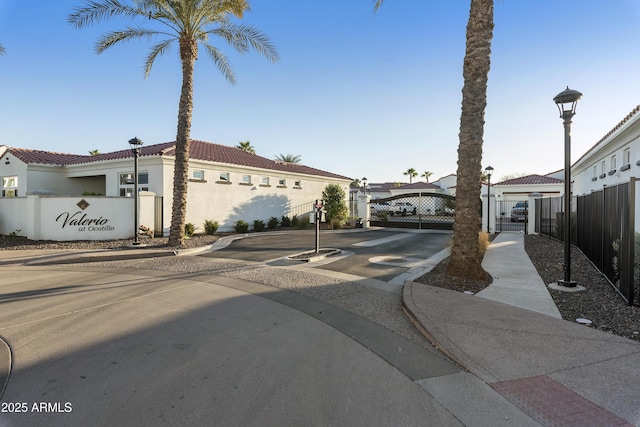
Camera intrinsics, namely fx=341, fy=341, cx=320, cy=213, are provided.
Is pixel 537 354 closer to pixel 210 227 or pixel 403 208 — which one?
pixel 210 227

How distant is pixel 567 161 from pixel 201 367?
7865 mm

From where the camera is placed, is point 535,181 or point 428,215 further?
point 535,181

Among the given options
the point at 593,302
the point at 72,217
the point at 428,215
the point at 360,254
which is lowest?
the point at 593,302

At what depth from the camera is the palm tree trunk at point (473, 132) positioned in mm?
7547

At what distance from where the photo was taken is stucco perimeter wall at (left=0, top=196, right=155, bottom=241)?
47.8 ft

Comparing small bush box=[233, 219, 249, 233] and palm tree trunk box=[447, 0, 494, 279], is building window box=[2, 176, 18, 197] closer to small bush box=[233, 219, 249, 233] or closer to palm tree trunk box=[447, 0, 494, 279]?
small bush box=[233, 219, 249, 233]

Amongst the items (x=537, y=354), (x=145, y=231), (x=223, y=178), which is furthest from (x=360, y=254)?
(x=223, y=178)

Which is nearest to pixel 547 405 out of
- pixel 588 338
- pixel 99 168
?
pixel 588 338

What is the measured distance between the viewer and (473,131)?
7641 mm

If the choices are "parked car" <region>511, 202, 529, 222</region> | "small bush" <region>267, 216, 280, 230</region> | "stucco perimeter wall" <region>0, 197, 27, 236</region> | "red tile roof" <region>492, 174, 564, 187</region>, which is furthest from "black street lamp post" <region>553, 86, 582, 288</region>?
"red tile roof" <region>492, 174, 564, 187</region>

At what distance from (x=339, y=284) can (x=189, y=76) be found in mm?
10619

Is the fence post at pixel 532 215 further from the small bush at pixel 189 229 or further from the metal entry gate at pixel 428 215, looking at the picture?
the small bush at pixel 189 229

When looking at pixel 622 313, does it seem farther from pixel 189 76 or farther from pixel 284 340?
pixel 189 76

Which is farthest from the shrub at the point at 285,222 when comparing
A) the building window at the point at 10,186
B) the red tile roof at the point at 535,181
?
the red tile roof at the point at 535,181
